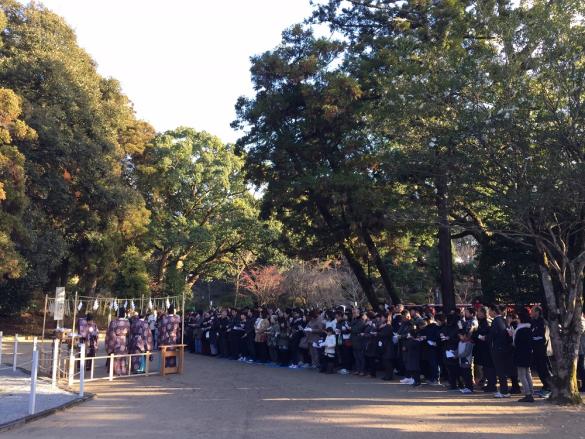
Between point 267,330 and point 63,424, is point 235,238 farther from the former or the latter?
point 63,424

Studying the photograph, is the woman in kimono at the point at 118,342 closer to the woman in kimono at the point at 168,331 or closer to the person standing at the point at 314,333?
the woman in kimono at the point at 168,331

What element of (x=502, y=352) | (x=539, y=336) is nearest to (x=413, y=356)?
(x=502, y=352)

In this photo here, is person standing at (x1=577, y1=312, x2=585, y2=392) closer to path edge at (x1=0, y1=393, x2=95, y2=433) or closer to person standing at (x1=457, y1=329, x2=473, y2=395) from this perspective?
person standing at (x1=457, y1=329, x2=473, y2=395)

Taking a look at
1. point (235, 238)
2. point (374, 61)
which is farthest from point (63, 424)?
point (235, 238)

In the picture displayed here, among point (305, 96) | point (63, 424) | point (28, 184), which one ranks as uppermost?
point (305, 96)

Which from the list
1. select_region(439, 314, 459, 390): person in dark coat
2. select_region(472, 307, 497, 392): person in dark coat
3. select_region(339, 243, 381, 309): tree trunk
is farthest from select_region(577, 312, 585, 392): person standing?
select_region(339, 243, 381, 309): tree trunk

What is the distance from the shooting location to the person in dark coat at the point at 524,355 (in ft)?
37.4

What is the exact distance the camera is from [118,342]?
16.4m

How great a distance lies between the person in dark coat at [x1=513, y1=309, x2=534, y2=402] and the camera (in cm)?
Answer: 1141

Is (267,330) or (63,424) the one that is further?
(267,330)

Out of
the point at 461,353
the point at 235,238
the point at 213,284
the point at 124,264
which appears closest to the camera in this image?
the point at 461,353

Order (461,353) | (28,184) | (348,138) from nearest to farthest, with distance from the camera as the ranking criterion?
(461,353) < (348,138) < (28,184)

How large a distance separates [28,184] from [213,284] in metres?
34.4

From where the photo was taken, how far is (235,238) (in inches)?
1577
